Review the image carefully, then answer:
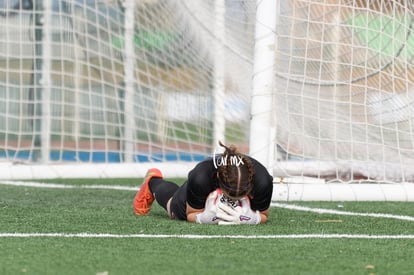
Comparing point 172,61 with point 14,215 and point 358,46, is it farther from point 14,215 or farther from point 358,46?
point 14,215

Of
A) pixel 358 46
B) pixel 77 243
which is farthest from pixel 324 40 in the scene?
pixel 77 243

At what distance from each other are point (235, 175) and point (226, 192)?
0.13 meters

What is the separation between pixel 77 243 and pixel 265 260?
1.00 meters

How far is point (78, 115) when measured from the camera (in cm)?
1061

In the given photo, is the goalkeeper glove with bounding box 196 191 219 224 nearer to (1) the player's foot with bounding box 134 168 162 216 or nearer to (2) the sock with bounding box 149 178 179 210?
(2) the sock with bounding box 149 178 179 210

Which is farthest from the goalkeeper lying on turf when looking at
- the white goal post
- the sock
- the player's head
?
the white goal post

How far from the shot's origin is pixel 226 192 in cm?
560

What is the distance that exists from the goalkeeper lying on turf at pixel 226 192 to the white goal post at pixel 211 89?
1.65 m

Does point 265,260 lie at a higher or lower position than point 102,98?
lower

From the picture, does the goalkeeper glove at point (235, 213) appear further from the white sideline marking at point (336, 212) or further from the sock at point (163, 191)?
the white sideline marking at point (336, 212)

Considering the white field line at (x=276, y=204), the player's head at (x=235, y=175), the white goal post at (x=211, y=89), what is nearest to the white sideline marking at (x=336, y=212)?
the white field line at (x=276, y=204)

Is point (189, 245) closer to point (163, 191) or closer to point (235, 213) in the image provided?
point (235, 213)

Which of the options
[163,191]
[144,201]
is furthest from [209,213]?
[144,201]

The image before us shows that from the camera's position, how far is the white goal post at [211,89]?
7863 millimetres
